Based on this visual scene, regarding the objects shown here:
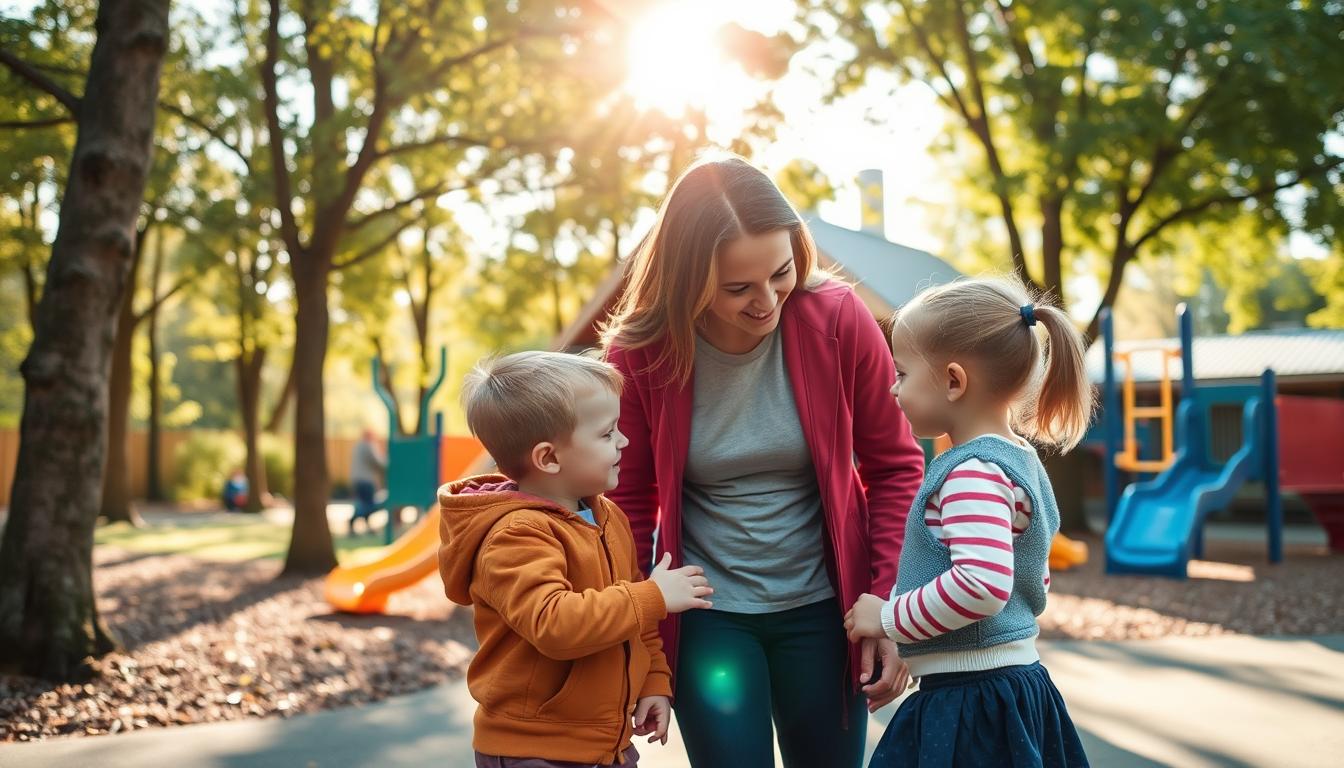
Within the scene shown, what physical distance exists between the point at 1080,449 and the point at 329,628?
41.2ft

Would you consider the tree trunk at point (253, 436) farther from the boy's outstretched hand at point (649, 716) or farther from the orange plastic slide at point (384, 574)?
the boy's outstretched hand at point (649, 716)

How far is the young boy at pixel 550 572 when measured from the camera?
2.24 meters

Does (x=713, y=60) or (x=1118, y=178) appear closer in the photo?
(x=713, y=60)

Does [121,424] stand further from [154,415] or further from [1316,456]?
[1316,456]

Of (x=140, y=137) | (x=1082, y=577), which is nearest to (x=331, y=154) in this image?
(x=140, y=137)

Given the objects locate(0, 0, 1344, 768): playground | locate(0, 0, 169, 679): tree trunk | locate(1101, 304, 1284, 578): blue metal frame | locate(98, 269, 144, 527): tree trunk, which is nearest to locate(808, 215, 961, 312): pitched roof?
locate(0, 0, 1344, 768): playground

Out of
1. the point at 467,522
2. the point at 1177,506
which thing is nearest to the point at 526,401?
the point at 467,522

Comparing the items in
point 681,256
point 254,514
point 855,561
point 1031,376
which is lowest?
point 254,514

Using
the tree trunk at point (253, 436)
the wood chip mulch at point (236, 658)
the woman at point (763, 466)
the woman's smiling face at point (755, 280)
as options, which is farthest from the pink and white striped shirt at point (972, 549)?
the tree trunk at point (253, 436)

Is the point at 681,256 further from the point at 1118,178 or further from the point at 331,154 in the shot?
the point at 1118,178

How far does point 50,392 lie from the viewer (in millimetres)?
6004

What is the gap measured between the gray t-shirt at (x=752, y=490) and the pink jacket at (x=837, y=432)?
0.04 m

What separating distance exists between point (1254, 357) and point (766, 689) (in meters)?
23.3

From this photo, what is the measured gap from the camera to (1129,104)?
1495 centimetres
